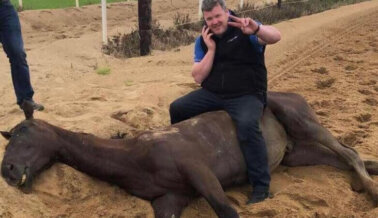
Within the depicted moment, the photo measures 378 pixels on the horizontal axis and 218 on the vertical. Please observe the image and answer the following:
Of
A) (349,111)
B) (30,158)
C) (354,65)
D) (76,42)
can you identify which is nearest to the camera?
(30,158)

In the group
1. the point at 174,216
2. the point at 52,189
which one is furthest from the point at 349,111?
the point at 52,189

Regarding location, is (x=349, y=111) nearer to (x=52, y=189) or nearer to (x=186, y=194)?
(x=186, y=194)

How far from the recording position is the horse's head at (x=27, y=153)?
4312 mm

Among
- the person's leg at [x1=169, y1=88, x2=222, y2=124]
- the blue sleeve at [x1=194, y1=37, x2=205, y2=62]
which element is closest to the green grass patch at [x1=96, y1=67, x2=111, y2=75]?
the person's leg at [x1=169, y1=88, x2=222, y2=124]

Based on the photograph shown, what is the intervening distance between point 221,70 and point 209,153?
0.89 meters

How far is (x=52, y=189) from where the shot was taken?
4738mm

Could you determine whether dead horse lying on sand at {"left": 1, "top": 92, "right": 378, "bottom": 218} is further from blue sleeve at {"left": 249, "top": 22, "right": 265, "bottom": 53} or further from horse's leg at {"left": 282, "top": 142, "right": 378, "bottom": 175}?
blue sleeve at {"left": 249, "top": 22, "right": 265, "bottom": 53}

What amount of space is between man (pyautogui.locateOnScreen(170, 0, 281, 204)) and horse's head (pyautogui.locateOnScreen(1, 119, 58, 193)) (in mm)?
1538

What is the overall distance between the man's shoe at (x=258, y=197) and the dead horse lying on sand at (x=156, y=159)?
0.24 metres

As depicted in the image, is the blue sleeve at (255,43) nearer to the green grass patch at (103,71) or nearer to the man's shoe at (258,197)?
the man's shoe at (258,197)

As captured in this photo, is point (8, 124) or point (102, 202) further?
point (8, 124)

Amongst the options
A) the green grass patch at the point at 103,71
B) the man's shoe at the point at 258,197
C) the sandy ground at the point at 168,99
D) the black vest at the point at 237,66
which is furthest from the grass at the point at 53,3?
the man's shoe at the point at 258,197

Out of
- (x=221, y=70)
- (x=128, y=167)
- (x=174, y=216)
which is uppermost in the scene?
(x=221, y=70)

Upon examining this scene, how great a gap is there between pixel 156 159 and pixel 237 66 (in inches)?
50.8
